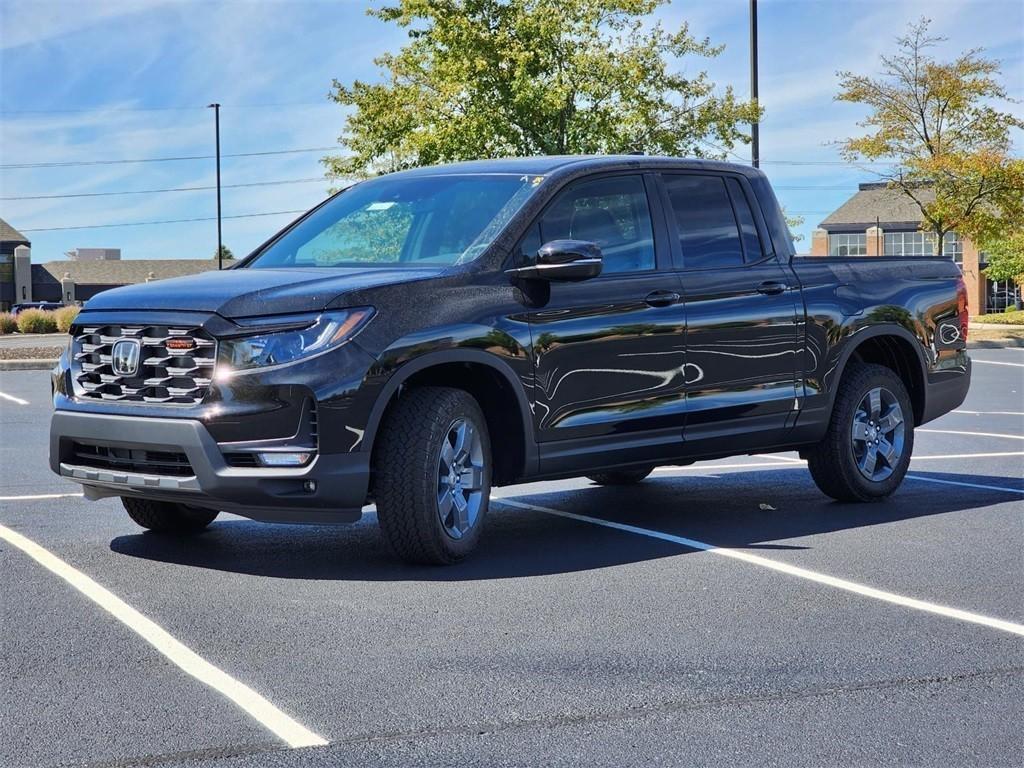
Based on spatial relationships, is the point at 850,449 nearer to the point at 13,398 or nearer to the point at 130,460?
the point at 130,460

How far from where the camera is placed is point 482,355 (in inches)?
278

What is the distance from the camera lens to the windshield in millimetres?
7598

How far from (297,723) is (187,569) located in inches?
105

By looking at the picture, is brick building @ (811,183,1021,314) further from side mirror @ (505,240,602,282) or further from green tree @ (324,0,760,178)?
side mirror @ (505,240,602,282)

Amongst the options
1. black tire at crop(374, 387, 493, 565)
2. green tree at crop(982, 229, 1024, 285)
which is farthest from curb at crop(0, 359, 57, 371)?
green tree at crop(982, 229, 1024, 285)

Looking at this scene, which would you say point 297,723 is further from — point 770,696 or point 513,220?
point 513,220

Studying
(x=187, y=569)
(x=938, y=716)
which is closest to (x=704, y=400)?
(x=187, y=569)

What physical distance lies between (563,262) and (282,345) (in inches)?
59.3

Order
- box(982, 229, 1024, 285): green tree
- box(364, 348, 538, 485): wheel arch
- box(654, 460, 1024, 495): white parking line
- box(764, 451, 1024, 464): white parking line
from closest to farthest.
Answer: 1. box(364, 348, 538, 485): wheel arch
2. box(654, 460, 1024, 495): white parking line
3. box(764, 451, 1024, 464): white parking line
4. box(982, 229, 1024, 285): green tree

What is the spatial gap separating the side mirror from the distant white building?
124m

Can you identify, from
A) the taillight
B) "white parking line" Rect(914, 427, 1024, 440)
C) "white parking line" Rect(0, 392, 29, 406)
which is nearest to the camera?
the taillight

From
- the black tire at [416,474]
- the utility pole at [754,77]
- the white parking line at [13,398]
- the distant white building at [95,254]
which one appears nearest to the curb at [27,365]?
the white parking line at [13,398]

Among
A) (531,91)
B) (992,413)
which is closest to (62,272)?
(531,91)

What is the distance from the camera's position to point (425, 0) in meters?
35.7
